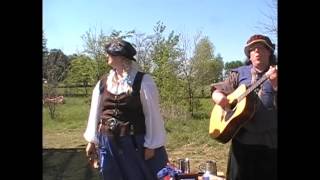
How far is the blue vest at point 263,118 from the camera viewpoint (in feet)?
7.13

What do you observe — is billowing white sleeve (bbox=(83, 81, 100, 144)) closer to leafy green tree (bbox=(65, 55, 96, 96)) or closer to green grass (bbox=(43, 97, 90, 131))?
leafy green tree (bbox=(65, 55, 96, 96))

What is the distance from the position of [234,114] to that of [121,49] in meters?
0.66

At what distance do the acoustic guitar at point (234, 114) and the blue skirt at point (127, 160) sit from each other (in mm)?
319

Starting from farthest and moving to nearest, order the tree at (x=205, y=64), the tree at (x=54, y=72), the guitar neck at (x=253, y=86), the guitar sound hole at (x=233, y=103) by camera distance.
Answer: the tree at (x=54, y=72) → the tree at (x=205, y=64) → the guitar sound hole at (x=233, y=103) → the guitar neck at (x=253, y=86)

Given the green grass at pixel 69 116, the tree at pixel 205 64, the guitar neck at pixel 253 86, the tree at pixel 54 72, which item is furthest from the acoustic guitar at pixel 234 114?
the tree at pixel 54 72

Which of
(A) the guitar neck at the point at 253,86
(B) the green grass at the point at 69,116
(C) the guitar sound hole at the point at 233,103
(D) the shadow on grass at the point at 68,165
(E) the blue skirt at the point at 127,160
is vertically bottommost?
(D) the shadow on grass at the point at 68,165

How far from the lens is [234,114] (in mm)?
2240

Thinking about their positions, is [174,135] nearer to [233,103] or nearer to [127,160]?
[127,160]

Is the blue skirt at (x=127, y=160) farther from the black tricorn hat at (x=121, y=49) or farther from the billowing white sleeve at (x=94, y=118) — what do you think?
the black tricorn hat at (x=121, y=49)

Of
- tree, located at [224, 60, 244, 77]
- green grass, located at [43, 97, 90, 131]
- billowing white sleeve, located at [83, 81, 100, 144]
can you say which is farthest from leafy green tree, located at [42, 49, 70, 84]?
tree, located at [224, 60, 244, 77]

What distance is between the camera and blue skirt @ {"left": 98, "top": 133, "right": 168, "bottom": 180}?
238cm

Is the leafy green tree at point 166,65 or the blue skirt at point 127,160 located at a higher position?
the leafy green tree at point 166,65
